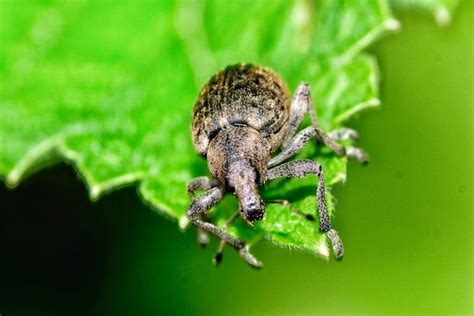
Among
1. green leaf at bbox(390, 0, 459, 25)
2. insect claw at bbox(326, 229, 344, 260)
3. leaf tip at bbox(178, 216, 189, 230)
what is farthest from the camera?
green leaf at bbox(390, 0, 459, 25)

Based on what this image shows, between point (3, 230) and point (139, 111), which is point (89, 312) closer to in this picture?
point (3, 230)

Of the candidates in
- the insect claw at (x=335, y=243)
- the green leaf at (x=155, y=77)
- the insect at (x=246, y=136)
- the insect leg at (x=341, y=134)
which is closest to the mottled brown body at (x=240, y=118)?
the insect at (x=246, y=136)

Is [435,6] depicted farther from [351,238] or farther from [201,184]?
[201,184]

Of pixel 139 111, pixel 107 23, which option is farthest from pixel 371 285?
pixel 107 23

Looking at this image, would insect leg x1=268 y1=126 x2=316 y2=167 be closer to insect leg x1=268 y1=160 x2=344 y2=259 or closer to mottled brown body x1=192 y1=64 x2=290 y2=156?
mottled brown body x1=192 y1=64 x2=290 y2=156

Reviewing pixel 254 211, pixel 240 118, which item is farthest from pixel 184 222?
pixel 240 118

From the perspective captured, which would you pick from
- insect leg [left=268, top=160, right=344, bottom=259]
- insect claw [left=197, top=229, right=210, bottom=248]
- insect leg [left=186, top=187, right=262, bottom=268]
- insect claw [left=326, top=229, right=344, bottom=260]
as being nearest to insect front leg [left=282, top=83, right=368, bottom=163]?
insect leg [left=268, top=160, right=344, bottom=259]
